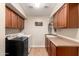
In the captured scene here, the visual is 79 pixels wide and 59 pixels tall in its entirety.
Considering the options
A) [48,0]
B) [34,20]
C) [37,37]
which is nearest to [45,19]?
[34,20]

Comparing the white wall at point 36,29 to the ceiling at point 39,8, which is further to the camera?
the white wall at point 36,29

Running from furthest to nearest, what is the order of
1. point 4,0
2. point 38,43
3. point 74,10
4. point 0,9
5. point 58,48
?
point 38,43
point 74,10
point 58,48
point 0,9
point 4,0

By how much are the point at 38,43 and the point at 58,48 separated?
207 inches

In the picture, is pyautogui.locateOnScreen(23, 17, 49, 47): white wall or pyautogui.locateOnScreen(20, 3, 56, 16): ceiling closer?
pyautogui.locateOnScreen(20, 3, 56, 16): ceiling

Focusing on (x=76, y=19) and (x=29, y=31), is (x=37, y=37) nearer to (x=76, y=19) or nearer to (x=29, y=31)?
(x=29, y=31)

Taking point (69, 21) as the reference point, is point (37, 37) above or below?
below

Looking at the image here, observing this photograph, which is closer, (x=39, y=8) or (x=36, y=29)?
(x=39, y=8)

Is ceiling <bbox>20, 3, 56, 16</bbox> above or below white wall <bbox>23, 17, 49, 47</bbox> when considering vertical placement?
above

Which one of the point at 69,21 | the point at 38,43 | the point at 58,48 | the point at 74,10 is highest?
the point at 74,10

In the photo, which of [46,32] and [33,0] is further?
[46,32]

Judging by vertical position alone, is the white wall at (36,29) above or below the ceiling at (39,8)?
below

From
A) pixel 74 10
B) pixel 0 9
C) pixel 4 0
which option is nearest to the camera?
pixel 4 0

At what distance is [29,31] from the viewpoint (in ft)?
26.9

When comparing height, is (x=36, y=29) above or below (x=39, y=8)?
below
